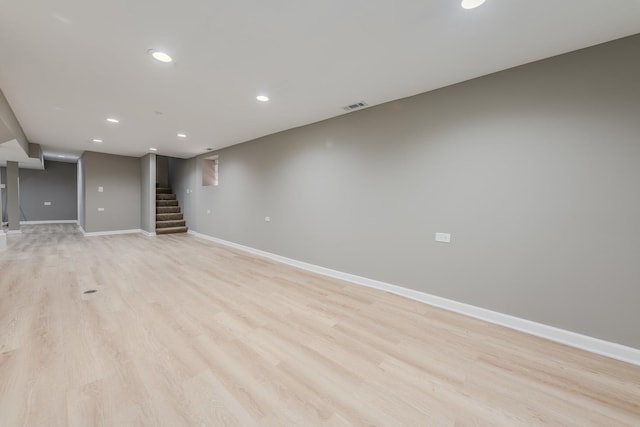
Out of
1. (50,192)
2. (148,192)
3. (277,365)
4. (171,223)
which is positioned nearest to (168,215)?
(171,223)

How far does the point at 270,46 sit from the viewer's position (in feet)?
7.24

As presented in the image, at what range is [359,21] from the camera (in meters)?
Answer: 1.89

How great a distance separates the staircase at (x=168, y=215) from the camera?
314 inches

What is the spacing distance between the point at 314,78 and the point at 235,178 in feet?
13.5

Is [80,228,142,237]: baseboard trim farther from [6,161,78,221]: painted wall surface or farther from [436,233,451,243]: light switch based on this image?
[436,233,451,243]: light switch

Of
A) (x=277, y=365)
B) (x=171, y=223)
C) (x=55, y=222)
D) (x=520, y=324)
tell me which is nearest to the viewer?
(x=277, y=365)

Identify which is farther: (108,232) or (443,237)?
(108,232)

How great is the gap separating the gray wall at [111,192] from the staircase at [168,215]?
705 millimetres

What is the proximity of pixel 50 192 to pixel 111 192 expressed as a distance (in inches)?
204

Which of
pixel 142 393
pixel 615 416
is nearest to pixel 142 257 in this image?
pixel 142 393

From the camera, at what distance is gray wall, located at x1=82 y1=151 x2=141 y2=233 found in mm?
7340

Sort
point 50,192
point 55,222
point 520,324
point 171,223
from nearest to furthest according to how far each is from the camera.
Result: 1. point 520,324
2. point 171,223
3. point 50,192
4. point 55,222

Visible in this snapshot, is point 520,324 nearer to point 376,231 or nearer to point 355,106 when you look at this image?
point 376,231

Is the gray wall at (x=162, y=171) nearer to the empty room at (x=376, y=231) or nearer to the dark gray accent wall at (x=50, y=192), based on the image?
the dark gray accent wall at (x=50, y=192)
